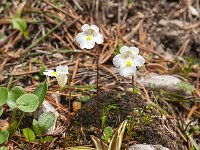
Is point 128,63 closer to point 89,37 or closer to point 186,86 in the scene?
point 89,37

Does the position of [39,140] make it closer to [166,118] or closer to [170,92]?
[166,118]

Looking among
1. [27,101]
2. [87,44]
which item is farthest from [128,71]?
[27,101]

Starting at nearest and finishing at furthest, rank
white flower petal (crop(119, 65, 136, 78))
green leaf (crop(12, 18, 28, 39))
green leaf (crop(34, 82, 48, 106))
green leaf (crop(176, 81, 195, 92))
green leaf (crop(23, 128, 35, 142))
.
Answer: white flower petal (crop(119, 65, 136, 78)) < green leaf (crop(23, 128, 35, 142)) < green leaf (crop(34, 82, 48, 106)) < green leaf (crop(176, 81, 195, 92)) < green leaf (crop(12, 18, 28, 39))

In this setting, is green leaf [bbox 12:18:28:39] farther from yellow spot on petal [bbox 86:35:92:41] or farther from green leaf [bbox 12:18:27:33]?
yellow spot on petal [bbox 86:35:92:41]

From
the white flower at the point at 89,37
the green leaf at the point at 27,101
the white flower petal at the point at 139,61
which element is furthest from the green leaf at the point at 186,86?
the green leaf at the point at 27,101

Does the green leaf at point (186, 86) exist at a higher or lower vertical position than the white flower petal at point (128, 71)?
lower

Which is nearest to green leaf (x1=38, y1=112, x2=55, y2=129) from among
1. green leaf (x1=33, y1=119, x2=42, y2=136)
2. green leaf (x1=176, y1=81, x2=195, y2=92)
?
green leaf (x1=33, y1=119, x2=42, y2=136)

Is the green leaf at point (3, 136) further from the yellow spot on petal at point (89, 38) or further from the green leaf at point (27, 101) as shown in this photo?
the yellow spot on petal at point (89, 38)
